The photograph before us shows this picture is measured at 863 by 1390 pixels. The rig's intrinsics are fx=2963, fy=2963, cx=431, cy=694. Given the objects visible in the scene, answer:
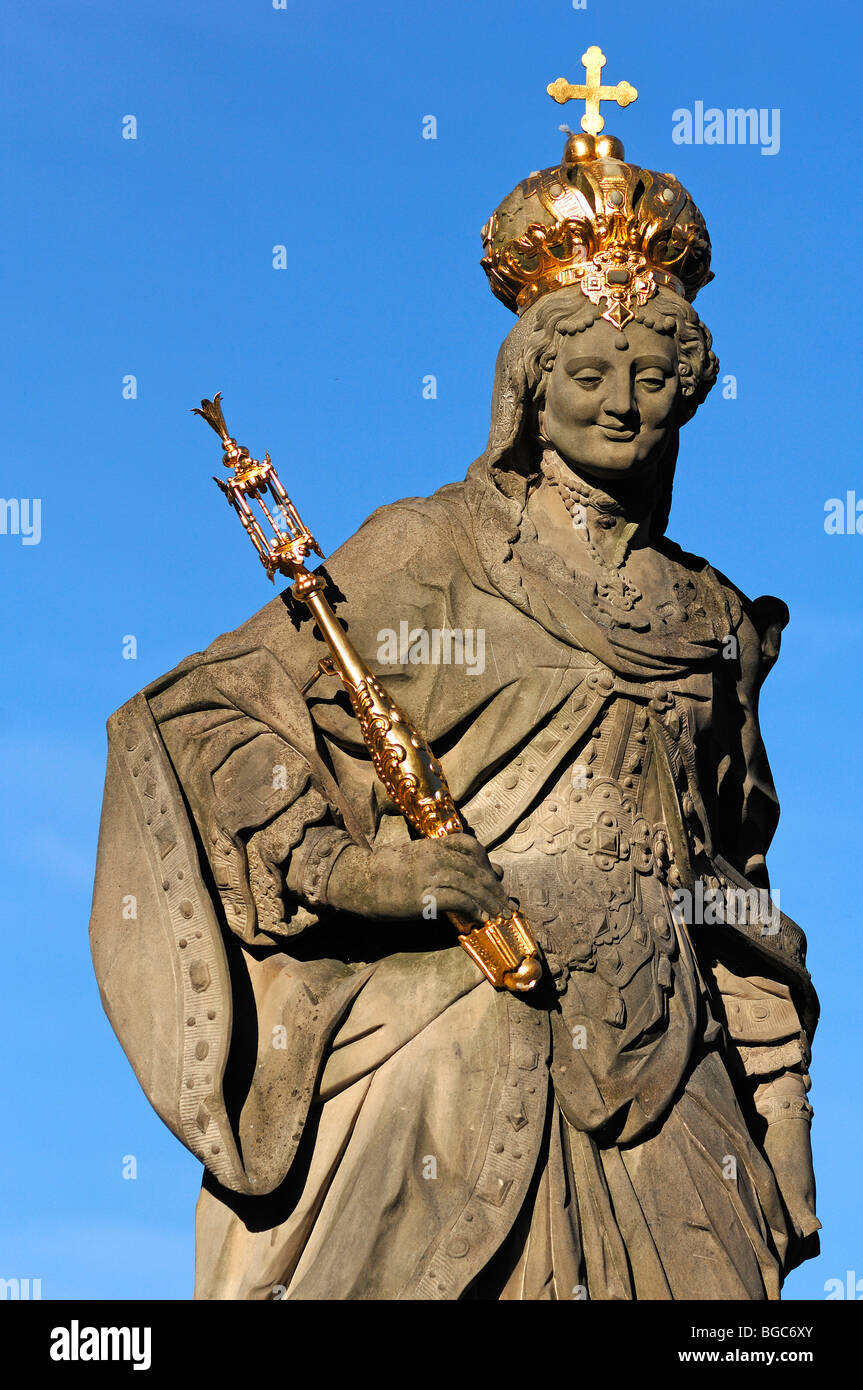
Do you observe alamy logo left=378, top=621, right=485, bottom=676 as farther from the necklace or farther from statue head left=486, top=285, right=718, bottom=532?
statue head left=486, top=285, right=718, bottom=532

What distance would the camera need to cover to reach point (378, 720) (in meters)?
11.6

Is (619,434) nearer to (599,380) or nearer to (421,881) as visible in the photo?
(599,380)

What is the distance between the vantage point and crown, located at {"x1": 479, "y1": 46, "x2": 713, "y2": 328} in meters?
12.1

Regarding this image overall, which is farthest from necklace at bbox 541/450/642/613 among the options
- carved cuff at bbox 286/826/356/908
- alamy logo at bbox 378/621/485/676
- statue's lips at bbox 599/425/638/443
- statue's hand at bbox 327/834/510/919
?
carved cuff at bbox 286/826/356/908

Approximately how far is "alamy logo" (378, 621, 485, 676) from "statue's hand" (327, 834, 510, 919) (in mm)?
867

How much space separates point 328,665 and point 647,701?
1307 millimetres

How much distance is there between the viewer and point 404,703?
39.5ft

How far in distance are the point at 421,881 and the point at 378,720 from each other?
2.22ft

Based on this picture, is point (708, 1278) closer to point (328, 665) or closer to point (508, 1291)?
point (508, 1291)
